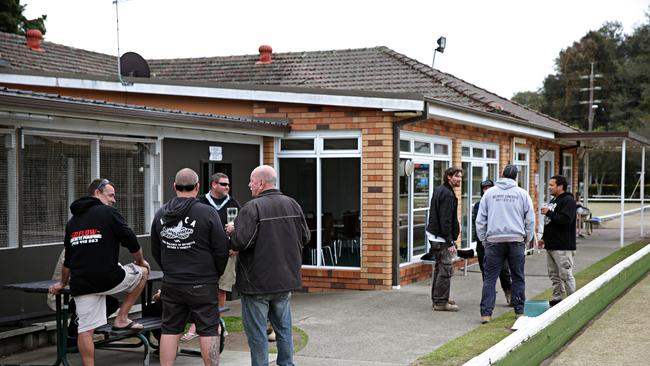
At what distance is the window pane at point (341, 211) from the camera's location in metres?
11.9

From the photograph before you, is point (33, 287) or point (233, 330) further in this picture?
point (233, 330)

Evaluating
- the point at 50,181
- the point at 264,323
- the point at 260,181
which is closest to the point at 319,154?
the point at 50,181

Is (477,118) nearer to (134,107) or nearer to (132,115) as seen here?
(134,107)

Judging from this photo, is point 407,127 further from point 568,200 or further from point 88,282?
point 88,282

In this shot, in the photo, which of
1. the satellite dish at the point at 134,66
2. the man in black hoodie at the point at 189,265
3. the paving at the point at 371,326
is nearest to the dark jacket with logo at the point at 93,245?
the man in black hoodie at the point at 189,265

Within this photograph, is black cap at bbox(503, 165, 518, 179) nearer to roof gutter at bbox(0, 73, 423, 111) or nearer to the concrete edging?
the concrete edging

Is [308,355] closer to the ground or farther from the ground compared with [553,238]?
closer to the ground

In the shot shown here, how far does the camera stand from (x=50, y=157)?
325 inches

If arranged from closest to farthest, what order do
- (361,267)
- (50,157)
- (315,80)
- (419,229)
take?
(50,157), (361,267), (419,229), (315,80)

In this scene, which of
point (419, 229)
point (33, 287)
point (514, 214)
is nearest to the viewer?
point (33, 287)

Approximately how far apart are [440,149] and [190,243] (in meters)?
8.43

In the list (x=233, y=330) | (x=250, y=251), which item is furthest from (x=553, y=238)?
(x=250, y=251)

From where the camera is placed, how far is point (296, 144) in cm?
1214

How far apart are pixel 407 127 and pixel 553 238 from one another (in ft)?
10.9
